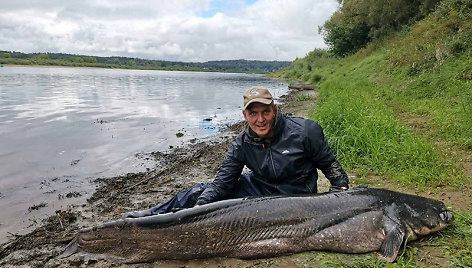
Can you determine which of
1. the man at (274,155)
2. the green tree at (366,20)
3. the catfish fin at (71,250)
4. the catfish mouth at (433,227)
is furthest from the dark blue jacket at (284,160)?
the green tree at (366,20)

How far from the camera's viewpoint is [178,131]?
14.1m

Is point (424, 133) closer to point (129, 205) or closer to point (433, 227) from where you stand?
point (433, 227)

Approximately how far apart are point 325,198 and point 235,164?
1.21m

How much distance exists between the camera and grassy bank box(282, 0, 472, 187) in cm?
600

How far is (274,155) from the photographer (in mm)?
4219

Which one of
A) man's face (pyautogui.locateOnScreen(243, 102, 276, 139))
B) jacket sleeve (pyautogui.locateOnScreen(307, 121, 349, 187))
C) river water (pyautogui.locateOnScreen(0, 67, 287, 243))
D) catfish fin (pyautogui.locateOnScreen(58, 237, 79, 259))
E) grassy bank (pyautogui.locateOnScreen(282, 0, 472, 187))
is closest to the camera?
man's face (pyautogui.locateOnScreen(243, 102, 276, 139))

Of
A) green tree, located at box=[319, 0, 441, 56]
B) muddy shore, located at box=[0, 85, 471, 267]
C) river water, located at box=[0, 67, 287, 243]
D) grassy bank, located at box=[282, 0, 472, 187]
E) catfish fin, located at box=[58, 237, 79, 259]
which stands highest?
green tree, located at box=[319, 0, 441, 56]

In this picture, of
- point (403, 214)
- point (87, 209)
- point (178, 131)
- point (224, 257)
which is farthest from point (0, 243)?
point (178, 131)

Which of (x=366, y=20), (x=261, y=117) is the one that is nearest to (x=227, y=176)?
(x=261, y=117)

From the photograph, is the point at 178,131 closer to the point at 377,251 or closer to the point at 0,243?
the point at 0,243

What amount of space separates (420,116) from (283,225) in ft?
25.2

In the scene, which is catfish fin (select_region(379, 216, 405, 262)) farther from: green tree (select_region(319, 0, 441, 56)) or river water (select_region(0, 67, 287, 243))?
green tree (select_region(319, 0, 441, 56))

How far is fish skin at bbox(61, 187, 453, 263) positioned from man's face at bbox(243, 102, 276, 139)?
0.78 meters

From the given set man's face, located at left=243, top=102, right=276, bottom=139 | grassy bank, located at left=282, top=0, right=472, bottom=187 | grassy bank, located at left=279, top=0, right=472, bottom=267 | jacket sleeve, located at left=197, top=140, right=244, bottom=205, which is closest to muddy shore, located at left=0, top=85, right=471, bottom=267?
grassy bank, located at left=279, top=0, right=472, bottom=267
